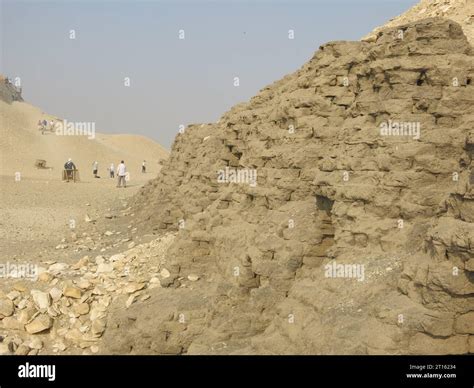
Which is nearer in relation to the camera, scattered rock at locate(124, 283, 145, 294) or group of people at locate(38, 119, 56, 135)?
scattered rock at locate(124, 283, 145, 294)

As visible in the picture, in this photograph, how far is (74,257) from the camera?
540 inches

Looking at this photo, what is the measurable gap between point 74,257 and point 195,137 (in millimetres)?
4897

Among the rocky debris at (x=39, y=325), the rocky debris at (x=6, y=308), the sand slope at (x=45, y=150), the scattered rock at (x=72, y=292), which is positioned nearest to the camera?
the rocky debris at (x=39, y=325)

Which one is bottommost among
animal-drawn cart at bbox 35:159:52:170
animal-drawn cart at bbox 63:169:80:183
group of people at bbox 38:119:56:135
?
animal-drawn cart at bbox 63:169:80:183

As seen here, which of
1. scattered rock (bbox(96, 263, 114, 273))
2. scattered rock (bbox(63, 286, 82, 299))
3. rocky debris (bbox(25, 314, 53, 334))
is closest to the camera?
rocky debris (bbox(25, 314, 53, 334))

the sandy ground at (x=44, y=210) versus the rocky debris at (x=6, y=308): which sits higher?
the sandy ground at (x=44, y=210)

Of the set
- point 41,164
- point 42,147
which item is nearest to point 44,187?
point 41,164

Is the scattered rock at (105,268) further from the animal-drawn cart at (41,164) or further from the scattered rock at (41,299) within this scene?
the animal-drawn cart at (41,164)

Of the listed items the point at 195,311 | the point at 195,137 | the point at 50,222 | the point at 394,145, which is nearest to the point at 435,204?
the point at 394,145

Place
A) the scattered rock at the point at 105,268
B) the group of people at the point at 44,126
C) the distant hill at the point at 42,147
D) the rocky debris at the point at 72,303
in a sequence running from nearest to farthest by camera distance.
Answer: the rocky debris at the point at 72,303
the scattered rock at the point at 105,268
the distant hill at the point at 42,147
the group of people at the point at 44,126

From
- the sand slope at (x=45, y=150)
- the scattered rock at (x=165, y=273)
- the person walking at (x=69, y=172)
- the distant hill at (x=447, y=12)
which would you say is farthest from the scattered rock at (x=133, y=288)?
the sand slope at (x=45, y=150)

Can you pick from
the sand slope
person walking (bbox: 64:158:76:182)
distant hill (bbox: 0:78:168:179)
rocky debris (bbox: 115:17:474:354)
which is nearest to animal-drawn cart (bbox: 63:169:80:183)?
person walking (bbox: 64:158:76:182)

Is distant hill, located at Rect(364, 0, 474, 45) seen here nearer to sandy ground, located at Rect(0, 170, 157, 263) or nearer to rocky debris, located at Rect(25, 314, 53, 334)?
→ rocky debris, located at Rect(25, 314, 53, 334)
